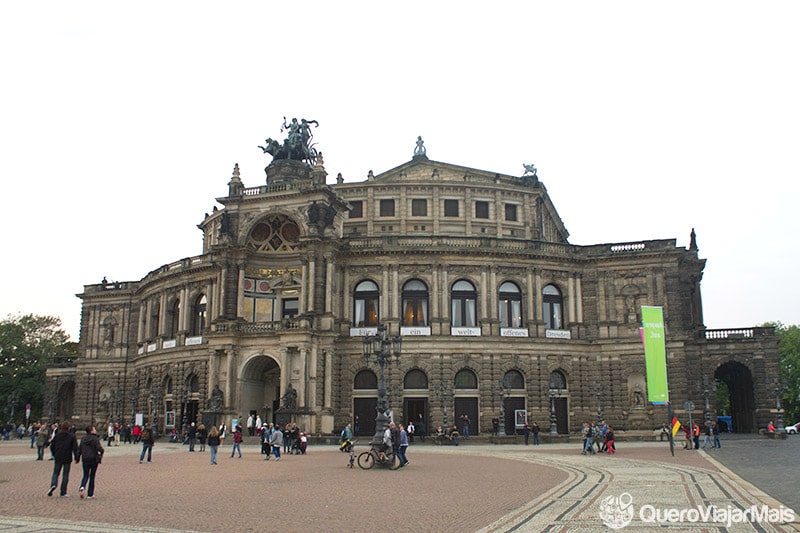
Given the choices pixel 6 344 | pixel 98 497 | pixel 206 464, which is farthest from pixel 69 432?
pixel 6 344

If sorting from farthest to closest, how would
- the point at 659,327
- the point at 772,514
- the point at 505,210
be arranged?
the point at 505,210, the point at 659,327, the point at 772,514

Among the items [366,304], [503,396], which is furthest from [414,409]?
[366,304]

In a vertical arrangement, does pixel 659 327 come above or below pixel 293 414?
above

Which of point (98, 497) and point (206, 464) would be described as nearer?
point (98, 497)

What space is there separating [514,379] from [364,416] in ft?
37.8

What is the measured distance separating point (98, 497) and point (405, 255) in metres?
38.3

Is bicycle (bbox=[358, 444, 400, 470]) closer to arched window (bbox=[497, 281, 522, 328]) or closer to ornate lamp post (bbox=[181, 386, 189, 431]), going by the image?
arched window (bbox=[497, 281, 522, 328])

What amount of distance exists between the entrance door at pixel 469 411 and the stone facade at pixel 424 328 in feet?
0.68

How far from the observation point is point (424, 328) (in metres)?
54.9

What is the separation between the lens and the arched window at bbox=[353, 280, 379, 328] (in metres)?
55.8

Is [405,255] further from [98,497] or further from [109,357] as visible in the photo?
[98,497]

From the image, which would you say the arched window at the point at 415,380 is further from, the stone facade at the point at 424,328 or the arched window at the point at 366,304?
the arched window at the point at 366,304

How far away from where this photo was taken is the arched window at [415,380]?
179ft

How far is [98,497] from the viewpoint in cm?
1894
